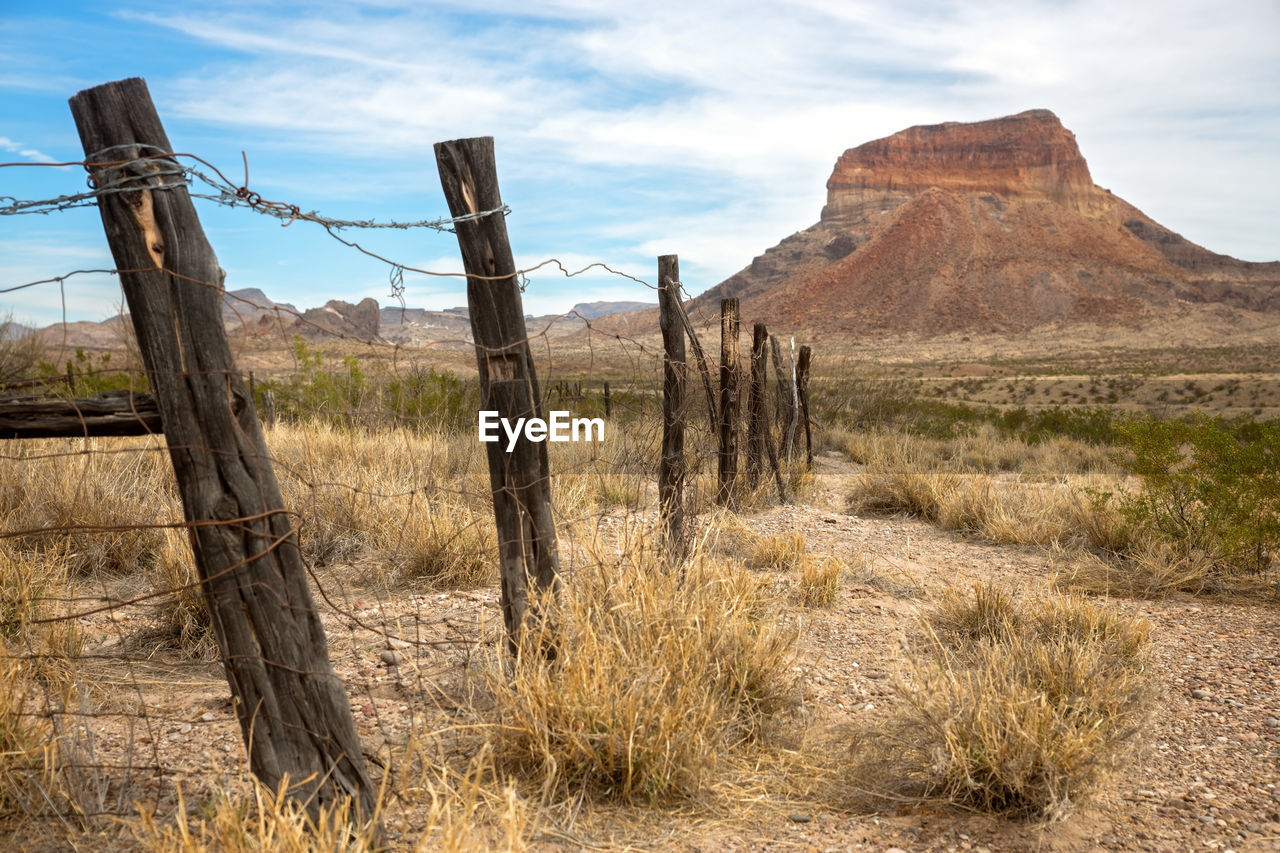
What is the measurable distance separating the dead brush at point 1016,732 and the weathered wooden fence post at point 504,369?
5.09ft

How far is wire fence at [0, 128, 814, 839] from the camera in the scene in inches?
114

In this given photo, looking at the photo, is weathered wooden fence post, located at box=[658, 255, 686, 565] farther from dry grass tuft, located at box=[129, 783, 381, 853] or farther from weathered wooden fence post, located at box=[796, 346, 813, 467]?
weathered wooden fence post, located at box=[796, 346, 813, 467]

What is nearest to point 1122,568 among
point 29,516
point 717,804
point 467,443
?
point 717,804

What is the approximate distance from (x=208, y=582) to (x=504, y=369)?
140 cm

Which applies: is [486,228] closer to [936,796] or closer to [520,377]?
[520,377]

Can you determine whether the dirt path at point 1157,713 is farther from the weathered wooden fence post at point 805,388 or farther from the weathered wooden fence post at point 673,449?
the weathered wooden fence post at point 805,388

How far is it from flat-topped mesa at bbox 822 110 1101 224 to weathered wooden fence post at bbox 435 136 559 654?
120229 millimetres

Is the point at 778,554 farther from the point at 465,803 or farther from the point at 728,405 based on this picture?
the point at 465,803

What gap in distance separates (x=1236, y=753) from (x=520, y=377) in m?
3.54

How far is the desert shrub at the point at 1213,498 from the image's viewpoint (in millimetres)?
6535

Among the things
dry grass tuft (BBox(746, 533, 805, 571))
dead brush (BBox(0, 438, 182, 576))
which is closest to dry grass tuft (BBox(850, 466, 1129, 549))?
dry grass tuft (BBox(746, 533, 805, 571))

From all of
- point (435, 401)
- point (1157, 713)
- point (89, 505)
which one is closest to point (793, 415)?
point (435, 401)

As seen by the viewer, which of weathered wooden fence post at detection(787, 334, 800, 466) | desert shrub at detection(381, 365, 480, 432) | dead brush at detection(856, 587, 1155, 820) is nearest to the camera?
dead brush at detection(856, 587, 1155, 820)

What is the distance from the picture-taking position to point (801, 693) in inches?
165
